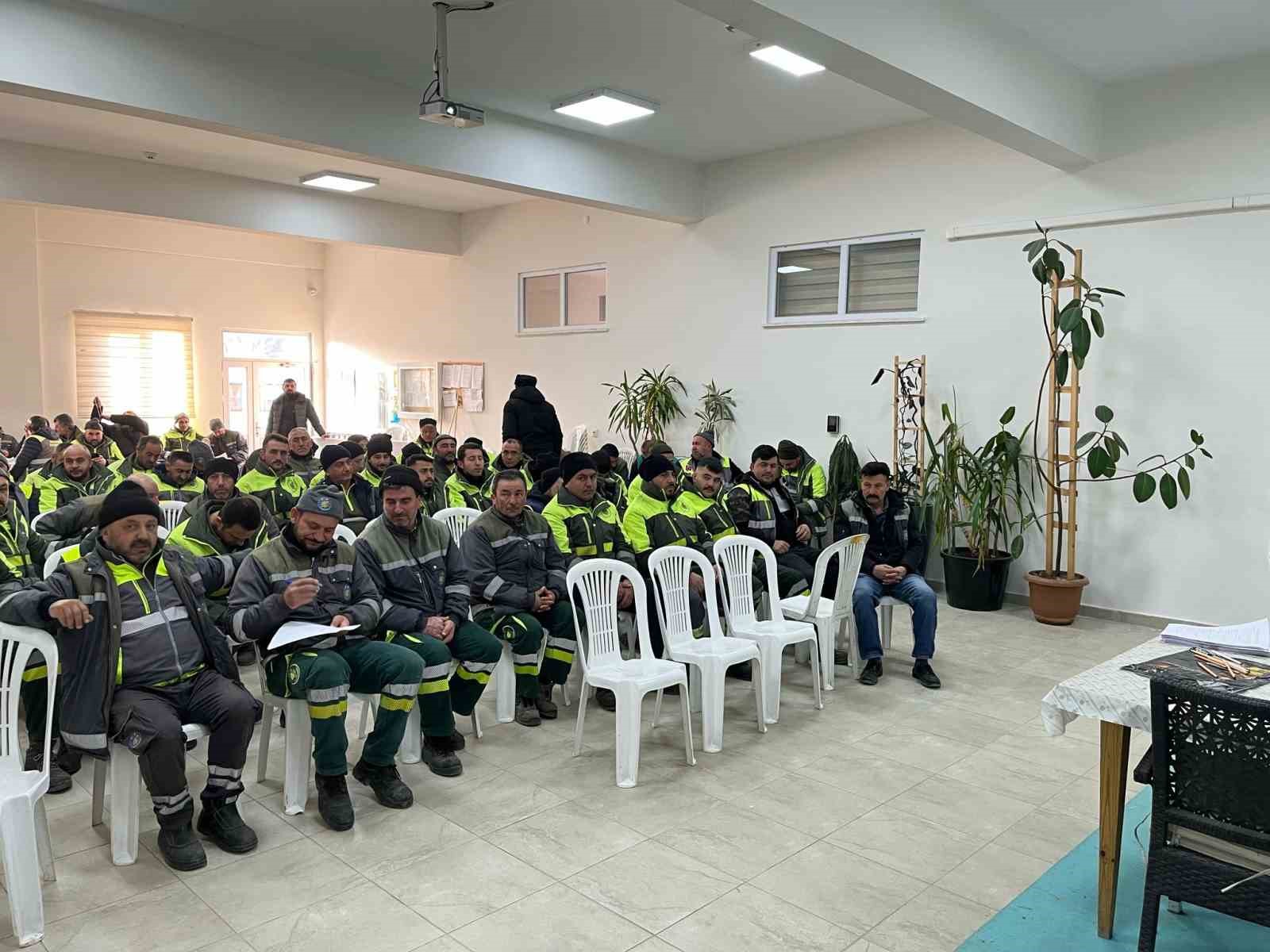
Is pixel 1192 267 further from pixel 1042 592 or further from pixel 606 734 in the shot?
pixel 606 734

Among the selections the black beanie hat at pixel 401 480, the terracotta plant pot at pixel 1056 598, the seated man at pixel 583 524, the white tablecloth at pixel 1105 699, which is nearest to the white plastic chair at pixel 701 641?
the seated man at pixel 583 524

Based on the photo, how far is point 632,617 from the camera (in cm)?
463

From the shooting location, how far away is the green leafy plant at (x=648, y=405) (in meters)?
8.78

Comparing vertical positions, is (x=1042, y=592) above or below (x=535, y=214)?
below

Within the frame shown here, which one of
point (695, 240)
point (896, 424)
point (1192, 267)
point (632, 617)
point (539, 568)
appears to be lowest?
point (632, 617)

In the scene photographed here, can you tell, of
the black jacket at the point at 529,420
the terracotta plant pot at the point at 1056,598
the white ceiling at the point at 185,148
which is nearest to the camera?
the terracotta plant pot at the point at 1056,598

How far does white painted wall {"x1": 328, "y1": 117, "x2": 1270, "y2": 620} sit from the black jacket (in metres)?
2.05

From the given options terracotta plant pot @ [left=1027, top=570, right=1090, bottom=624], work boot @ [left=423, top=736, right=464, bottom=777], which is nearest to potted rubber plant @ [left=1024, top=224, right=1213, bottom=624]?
terracotta plant pot @ [left=1027, top=570, right=1090, bottom=624]

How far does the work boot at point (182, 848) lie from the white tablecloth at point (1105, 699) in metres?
2.58

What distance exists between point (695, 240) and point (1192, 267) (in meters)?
4.13

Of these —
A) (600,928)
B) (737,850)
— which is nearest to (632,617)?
(737,850)

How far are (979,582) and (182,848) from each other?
5262 millimetres

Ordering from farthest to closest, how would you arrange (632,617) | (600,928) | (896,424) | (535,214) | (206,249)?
(206,249)
(535,214)
(896,424)
(632,617)
(600,928)

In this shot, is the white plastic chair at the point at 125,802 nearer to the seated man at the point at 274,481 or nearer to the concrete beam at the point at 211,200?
the seated man at the point at 274,481
